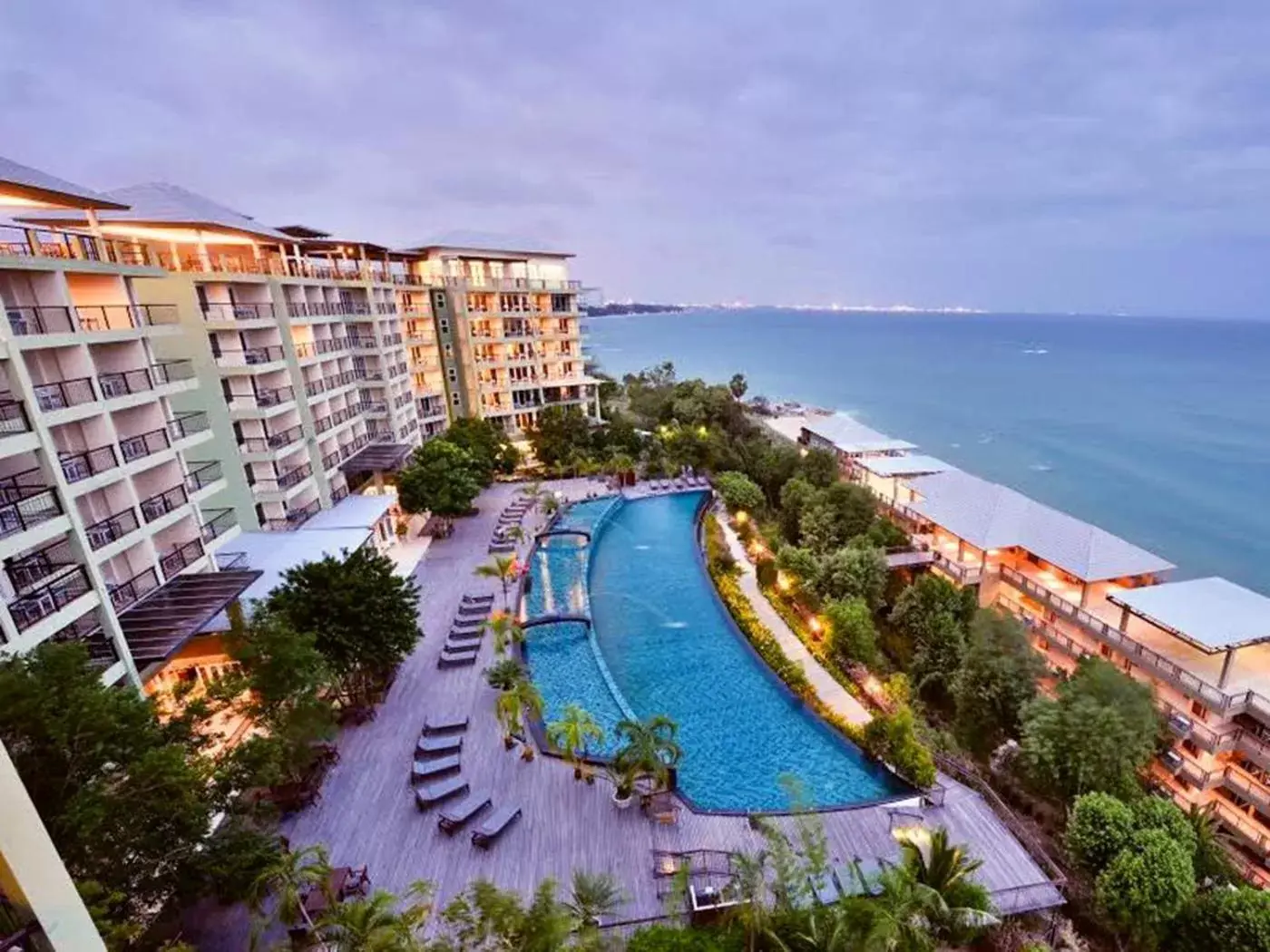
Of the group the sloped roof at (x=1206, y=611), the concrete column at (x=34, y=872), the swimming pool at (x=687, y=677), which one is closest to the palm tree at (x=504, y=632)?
the swimming pool at (x=687, y=677)

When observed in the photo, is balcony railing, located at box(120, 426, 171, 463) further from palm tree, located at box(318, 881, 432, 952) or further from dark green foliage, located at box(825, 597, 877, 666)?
dark green foliage, located at box(825, 597, 877, 666)

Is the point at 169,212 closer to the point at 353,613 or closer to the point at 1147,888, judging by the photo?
the point at 353,613

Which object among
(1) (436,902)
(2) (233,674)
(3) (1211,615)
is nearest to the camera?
(1) (436,902)

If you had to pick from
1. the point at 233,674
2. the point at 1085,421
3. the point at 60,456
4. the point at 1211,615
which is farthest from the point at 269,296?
the point at 1085,421

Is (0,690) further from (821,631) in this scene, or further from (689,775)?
(821,631)

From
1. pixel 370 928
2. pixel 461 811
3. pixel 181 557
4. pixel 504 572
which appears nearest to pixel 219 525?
pixel 181 557

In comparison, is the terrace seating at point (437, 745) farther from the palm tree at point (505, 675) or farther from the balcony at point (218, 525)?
the balcony at point (218, 525)
